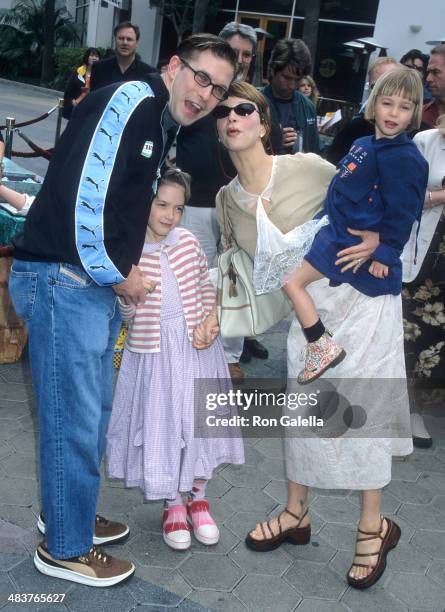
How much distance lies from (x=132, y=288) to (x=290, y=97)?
2.83 meters

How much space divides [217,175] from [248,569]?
2.47 metres

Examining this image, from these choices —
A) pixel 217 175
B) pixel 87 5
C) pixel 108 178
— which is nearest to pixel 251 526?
pixel 108 178

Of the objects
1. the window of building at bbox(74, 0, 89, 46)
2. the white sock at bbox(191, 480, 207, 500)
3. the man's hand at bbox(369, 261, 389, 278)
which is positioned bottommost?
the white sock at bbox(191, 480, 207, 500)

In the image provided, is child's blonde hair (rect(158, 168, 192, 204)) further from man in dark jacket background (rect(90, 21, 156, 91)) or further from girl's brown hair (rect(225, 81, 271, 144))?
man in dark jacket background (rect(90, 21, 156, 91))

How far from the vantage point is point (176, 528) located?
3287 mm

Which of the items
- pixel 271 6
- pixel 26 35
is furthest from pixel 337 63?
pixel 26 35

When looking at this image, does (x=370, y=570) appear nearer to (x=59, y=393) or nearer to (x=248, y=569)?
(x=248, y=569)

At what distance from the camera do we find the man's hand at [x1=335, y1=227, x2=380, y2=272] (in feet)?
9.56

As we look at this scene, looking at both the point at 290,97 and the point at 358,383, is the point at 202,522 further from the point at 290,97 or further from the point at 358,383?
the point at 290,97

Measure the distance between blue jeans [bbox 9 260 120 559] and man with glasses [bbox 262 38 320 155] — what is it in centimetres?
237

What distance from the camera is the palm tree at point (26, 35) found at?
29491 mm

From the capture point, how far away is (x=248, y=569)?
3.19 metres

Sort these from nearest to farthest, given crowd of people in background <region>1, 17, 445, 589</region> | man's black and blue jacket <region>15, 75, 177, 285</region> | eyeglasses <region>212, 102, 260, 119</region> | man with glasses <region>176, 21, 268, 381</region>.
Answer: man's black and blue jacket <region>15, 75, 177, 285</region>, crowd of people in background <region>1, 17, 445, 589</region>, eyeglasses <region>212, 102, 260, 119</region>, man with glasses <region>176, 21, 268, 381</region>

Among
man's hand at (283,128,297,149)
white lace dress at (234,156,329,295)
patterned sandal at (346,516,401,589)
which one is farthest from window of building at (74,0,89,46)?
patterned sandal at (346,516,401,589)
